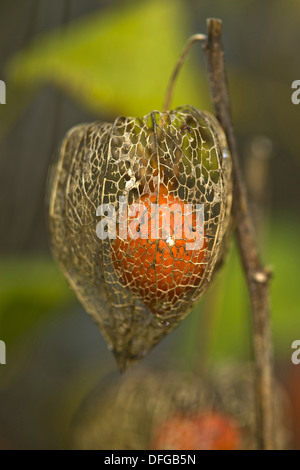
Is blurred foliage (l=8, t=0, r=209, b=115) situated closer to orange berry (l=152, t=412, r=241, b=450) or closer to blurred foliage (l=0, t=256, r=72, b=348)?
blurred foliage (l=0, t=256, r=72, b=348)

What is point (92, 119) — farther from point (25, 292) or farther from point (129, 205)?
point (129, 205)

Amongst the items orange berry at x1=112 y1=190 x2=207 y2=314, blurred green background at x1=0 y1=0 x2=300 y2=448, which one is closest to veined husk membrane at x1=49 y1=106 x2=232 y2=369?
orange berry at x1=112 y1=190 x2=207 y2=314

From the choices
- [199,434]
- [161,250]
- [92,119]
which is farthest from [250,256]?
[92,119]

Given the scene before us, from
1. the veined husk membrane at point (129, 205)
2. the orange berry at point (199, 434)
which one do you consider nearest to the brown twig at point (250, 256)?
the veined husk membrane at point (129, 205)

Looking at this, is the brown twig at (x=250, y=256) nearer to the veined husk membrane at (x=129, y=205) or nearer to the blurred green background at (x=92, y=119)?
the veined husk membrane at (x=129, y=205)

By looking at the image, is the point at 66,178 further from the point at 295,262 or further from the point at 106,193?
the point at 295,262
